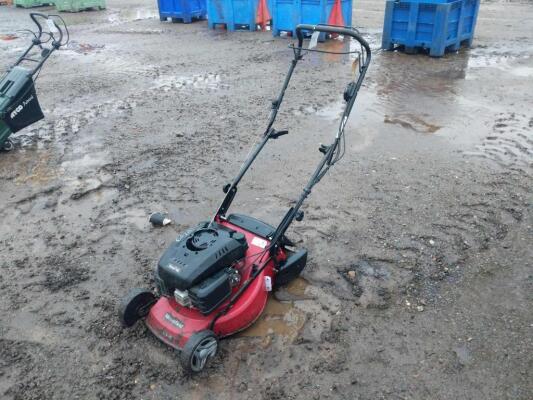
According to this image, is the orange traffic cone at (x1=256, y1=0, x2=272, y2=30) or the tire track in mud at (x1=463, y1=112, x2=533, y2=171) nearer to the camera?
the tire track in mud at (x1=463, y1=112, x2=533, y2=171)

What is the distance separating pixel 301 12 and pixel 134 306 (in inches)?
377

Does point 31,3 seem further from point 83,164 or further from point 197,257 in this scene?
point 197,257

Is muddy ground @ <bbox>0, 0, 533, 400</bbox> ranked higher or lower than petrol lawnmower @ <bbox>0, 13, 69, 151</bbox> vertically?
lower

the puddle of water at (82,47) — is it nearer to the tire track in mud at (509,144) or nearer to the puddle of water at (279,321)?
the tire track in mud at (509,144)

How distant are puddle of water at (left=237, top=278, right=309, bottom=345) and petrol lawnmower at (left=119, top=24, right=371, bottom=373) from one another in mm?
91

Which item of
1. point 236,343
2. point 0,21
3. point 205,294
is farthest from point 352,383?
point 0,21

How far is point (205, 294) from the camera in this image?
2660mm

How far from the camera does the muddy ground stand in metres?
2.82

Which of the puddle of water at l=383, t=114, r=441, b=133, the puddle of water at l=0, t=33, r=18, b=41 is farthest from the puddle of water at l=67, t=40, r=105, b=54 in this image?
the puddle of water at l=383, t=114, r=441, b=133

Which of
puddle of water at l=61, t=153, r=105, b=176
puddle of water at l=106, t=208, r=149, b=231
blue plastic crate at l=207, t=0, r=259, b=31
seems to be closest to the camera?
puddle of water at l=106, t=208, r=149, b=231

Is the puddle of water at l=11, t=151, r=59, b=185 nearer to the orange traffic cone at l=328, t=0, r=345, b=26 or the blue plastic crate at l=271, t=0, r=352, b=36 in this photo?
the blue plastic crate at l=271, t=0, r=352, b=36

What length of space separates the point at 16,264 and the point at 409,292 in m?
3.13

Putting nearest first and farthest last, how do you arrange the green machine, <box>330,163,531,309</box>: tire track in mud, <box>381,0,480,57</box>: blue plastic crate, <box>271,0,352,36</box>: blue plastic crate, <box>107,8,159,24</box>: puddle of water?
1. <box>330,163,531,309</box>: tire track in mud
2. <box>381,0,480,57</box>: blue plastic crate
3. <box>271,0,352,36</box>: blue plastic crate
4. <box>107,8,159,24</box>: puddle of water
5. the green machine

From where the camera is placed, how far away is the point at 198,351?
8.82ft
